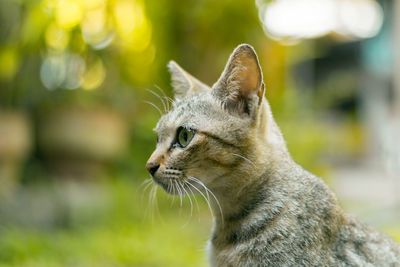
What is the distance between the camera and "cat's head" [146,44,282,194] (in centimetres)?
165

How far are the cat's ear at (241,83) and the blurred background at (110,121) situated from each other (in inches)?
21.6

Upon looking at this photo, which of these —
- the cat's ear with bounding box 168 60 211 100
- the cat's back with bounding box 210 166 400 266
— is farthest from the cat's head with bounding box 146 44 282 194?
the cat's ear with bounding box 168 60 211 100

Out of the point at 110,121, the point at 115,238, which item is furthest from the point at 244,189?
the point at 110,121

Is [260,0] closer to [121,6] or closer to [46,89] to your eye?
[121,6]

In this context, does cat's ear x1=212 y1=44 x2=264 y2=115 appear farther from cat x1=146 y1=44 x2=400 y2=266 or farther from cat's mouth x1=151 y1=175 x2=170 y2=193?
cat's mouth x1=151 y1=175 x2=170 y2=193

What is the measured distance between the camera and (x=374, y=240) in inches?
68.2

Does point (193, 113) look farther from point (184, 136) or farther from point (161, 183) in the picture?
point (161, 183)

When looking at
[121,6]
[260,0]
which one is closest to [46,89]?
[121,6]

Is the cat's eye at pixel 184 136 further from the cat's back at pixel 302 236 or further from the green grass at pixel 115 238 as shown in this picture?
the green grass at pixel 115 238

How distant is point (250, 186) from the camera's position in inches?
68.1

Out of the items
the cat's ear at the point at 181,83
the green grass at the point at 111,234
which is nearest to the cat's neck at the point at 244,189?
the cat's ear at the point at 181,83

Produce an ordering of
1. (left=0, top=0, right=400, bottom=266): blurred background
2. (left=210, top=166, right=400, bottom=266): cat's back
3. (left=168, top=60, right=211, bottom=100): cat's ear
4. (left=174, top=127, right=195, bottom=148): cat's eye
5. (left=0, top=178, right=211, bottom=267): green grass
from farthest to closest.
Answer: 1. (left=0, top=0, right=400, bottom=266): blurred background
2. (left=0, top=178, right=211, bottom=267): green grass
3. (left=168, top=60, right=211, bottom=100): cat's ear
4. (left=174, top=127, right=195, bottom=148): cat's eye
5. (left=210, top=166, right=400, bottom=266): cat's back

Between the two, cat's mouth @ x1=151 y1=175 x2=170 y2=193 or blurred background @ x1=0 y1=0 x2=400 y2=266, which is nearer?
cat's mouth @ x1=151 y1=175 x2=170 y2=193

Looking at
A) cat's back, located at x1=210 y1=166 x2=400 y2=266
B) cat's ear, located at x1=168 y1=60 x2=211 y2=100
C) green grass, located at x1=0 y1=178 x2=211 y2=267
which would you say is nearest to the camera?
cat's back, located at x1=210 y1=166 x2=400 y2=266
